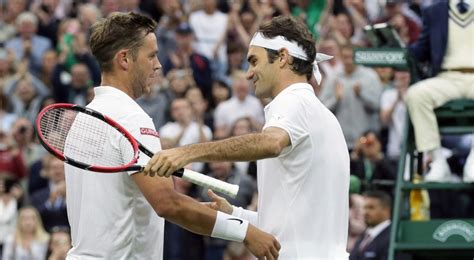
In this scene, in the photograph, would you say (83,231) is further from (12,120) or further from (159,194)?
(12,120)

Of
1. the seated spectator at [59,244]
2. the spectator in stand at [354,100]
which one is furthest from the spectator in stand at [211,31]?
the seated spectator at [59,244]

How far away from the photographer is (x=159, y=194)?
21.7 ft

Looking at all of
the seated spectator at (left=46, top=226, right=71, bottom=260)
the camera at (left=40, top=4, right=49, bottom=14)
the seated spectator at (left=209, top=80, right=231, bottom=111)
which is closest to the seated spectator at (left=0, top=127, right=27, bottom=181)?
the seated spectator at (left=46, top=226, right=71, bottom=260)

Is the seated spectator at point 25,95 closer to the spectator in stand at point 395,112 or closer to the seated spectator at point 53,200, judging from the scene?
the seated spectator at point 53,200

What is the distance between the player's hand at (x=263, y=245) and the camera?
6625 millimetres

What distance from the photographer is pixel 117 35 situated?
275 inches

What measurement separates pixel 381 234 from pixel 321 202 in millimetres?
5661

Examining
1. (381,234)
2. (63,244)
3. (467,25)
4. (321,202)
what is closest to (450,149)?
(381,234)

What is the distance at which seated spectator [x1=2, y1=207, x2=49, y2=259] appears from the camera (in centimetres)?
1397

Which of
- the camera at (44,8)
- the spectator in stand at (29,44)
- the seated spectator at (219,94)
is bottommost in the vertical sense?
the seated spectator at (219,94)

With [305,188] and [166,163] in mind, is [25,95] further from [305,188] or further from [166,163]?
[166,163]

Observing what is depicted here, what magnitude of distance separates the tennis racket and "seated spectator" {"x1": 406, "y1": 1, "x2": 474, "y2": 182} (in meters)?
4.42

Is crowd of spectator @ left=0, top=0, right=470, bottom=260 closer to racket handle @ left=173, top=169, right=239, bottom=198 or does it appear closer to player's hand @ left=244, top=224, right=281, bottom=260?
player's hand @ left=244, top=224, right=281, bottom=260

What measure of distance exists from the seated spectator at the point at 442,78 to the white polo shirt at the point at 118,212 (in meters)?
4.36
